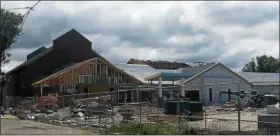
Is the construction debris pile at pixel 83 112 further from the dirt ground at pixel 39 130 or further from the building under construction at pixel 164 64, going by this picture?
the building under construction at pixel 164 64

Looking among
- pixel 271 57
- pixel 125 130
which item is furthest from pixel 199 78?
pixel 271 57

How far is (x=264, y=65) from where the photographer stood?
373 ft

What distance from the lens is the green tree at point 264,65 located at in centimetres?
11200

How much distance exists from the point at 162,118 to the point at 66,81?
27.6 m

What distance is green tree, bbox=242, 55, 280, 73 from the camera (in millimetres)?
112000

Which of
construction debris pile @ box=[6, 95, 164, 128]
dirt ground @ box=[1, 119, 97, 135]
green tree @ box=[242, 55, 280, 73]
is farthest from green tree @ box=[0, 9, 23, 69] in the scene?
green tree @ box=[242, 55, 280, 73]

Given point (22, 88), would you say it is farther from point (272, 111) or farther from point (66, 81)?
point (272, 111)

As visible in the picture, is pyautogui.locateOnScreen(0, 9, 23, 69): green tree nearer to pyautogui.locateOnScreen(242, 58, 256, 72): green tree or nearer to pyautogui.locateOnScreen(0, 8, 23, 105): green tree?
pyautogui.locateOnScreen(0, 8, 23, 105): green tree

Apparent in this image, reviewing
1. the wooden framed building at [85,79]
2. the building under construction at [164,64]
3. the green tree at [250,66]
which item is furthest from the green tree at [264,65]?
the wooden framed building at [85,79]

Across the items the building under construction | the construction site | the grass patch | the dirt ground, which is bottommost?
the dirt ground

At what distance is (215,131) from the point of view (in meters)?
19.4

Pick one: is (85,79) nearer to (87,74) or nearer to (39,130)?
(87,74)

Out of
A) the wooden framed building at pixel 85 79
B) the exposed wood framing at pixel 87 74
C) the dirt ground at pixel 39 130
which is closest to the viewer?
the dirt ground at pixel 39 130

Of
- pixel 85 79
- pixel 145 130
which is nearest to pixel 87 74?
pixel 85 79
